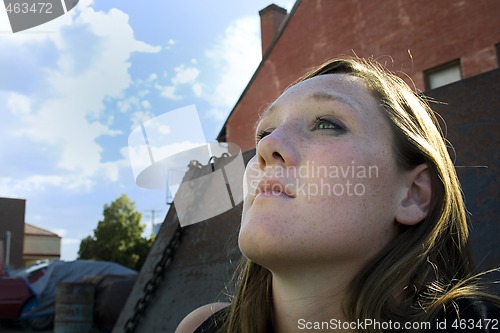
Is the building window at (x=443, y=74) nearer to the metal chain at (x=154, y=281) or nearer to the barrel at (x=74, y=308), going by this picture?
the barrel at (x=74, y=308)

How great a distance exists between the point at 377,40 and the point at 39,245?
3300 centimetres

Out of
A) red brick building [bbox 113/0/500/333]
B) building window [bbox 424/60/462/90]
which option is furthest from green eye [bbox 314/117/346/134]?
building window [bbox 424/60/462/90]

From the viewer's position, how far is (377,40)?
38.3 feet

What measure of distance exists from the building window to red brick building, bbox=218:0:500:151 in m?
0.02

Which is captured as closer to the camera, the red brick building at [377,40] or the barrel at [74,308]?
the barrel at [74,308]

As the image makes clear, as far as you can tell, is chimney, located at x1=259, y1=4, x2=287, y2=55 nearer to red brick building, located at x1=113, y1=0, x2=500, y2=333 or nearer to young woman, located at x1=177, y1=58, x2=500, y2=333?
red brick building, located at x1=113, y1=0, x2=500, y2=333

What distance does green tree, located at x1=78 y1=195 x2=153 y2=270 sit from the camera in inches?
1065

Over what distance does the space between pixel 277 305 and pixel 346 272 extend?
0.27 m

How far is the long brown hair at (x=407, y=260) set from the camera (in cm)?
115

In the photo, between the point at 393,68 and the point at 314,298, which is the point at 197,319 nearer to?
the point at 314,298

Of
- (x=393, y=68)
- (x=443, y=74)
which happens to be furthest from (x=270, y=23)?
(x=443, y=74)

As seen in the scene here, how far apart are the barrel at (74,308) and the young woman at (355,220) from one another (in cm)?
525

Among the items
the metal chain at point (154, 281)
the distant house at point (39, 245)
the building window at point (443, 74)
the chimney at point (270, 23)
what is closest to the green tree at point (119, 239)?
the distant house at point (39, 245)

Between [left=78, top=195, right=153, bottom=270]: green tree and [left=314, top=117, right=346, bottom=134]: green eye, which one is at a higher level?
[left=78, top=195, right=153, bottom=270]: green tree
